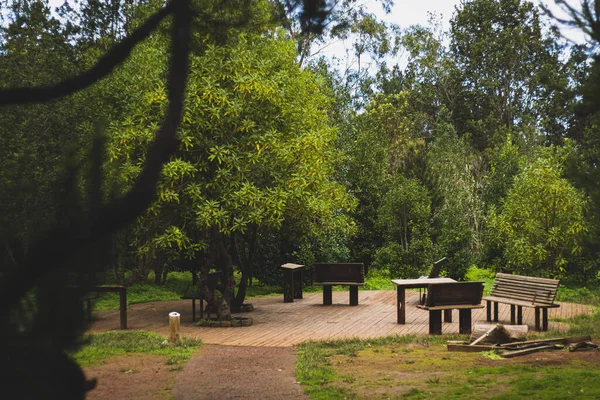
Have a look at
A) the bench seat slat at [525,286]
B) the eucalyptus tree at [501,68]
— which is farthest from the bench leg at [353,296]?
the eucalyptus tree at [501,68]

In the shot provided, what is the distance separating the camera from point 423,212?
2041 cm

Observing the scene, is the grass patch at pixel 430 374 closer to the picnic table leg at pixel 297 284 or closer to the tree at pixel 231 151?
the tree at pixel 231 151

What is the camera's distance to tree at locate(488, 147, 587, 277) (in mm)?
17016

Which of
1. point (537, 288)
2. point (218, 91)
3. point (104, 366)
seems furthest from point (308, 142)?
point (104, 366)

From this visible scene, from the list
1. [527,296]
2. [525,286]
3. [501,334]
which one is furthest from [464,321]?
[501,334]

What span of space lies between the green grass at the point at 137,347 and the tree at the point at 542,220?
32.1ft

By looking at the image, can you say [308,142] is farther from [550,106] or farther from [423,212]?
[550,106]

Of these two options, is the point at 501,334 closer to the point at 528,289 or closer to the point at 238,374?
the point at 528,289

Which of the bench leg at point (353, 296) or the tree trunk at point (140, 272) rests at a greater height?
the tree trunk at point (140, 272)

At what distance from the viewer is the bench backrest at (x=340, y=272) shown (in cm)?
1598

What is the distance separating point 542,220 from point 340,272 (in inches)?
211

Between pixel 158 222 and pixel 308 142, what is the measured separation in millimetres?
3194

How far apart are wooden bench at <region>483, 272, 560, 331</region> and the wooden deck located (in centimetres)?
42

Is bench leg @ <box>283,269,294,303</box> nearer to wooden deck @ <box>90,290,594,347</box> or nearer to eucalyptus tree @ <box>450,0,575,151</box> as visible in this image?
wooden deck @ <box>90,290,594,347</box>
